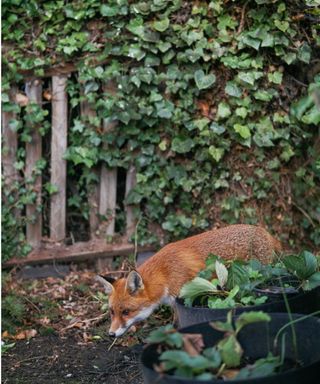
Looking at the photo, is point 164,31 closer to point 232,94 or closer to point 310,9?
point 232,94

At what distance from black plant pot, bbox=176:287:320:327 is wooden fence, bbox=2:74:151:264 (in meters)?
3.69

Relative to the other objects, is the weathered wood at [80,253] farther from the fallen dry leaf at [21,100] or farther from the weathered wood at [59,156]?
the fallen dry leaf at [21,100]

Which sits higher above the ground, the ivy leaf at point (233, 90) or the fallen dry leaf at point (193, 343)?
the ivy leaf at point (233, 90)

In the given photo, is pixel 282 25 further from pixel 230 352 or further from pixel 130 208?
pixel 230 352

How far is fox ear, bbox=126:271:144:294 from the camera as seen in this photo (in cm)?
575

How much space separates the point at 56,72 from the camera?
7.75 meters

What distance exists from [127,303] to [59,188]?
240cm

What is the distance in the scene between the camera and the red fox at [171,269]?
19.2ft

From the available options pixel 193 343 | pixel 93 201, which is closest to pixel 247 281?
pixel 193 343

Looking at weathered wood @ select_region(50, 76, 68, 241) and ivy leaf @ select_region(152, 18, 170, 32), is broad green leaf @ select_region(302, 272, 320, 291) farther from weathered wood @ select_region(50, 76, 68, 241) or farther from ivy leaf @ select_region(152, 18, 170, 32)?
weathered wood @ select_region(50, 76, 68, 241)

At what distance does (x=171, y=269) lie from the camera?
6.03 metres

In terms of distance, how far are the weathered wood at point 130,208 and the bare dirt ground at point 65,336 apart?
0.62 metres

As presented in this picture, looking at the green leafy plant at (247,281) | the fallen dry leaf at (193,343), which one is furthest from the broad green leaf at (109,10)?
the fallen dry leaf at (193,343)

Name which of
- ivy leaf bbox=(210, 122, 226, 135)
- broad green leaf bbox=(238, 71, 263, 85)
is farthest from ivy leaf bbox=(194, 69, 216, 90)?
ivy leaf bbox=(210, 122, 226, 135)
